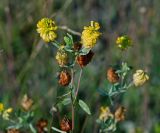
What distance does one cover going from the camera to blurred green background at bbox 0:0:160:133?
2.79 m

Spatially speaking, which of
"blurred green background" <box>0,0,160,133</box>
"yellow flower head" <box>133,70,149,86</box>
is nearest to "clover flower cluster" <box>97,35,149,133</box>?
"yellow flower head" <box>133,70,149,86</box>

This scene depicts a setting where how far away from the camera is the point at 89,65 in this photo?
3.31m

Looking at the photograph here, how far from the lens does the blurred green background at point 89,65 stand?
2.79 meters

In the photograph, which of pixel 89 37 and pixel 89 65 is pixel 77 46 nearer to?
pixel 89 37

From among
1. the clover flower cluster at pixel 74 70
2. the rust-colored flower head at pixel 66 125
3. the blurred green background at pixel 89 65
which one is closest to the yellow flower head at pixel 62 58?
the clover flower cluster at pixel 74 70

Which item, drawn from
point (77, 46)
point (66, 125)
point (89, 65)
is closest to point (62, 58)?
point (77, 46)

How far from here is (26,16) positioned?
3270 mm

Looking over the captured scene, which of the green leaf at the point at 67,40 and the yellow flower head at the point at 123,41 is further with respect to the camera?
the yellow flower head at the point at 123,41

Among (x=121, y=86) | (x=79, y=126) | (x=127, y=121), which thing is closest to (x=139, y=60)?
(x=127, y=121)

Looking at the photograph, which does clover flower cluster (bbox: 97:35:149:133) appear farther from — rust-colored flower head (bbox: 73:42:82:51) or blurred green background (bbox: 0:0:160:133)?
blurred green background (bbox: 0:0:160:133)

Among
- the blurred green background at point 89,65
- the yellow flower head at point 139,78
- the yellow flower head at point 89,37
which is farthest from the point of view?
the blurred green background at point 89,65

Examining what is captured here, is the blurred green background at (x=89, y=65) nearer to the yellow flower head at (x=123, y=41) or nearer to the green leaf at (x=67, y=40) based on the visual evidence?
the yellow flower head at (x=123, y=41)

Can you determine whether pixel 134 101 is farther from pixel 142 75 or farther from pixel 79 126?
pixel 142 75

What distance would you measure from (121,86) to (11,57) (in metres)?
1.55
